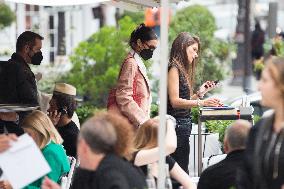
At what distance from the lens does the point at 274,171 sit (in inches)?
193

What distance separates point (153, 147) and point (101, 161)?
1115 millimetres

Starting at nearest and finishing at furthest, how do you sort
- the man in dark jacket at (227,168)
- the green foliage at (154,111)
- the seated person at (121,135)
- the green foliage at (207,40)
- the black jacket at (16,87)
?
the seated person at (121,135) < the man in dark jacket at (227,168) < the black jacket at (16,87) < the green foliage at (154,111) < the green foliage at (207,40)

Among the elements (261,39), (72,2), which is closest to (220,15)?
(261,39)

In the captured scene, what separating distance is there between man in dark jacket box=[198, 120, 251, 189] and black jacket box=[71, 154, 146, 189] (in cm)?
68

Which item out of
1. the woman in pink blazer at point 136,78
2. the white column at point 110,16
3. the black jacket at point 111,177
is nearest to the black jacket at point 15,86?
the woman in pink blazer at point 136,78

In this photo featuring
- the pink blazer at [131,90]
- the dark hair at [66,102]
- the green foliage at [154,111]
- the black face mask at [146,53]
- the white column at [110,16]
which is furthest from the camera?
the white column at [110,16]

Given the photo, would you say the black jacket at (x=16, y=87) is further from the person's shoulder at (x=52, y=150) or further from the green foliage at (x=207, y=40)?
the green foliage at (x=207, y=40)

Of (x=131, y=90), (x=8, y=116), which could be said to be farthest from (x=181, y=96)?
(x=8, y=116)

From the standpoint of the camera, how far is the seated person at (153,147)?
5.81 metres

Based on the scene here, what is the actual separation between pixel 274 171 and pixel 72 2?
4.60 metres

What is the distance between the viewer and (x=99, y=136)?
194 inches

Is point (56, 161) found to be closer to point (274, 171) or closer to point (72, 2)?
point (274, 171)

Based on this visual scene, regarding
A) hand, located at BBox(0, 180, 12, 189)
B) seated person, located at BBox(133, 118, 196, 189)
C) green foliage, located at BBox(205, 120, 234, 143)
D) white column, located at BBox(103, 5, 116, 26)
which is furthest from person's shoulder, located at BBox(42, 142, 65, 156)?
white column, located at BBox(103, 5, 116, 26)

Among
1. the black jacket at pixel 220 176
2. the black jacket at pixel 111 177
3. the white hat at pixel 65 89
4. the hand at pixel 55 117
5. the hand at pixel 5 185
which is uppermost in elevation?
the white hat at pixel 65 89
